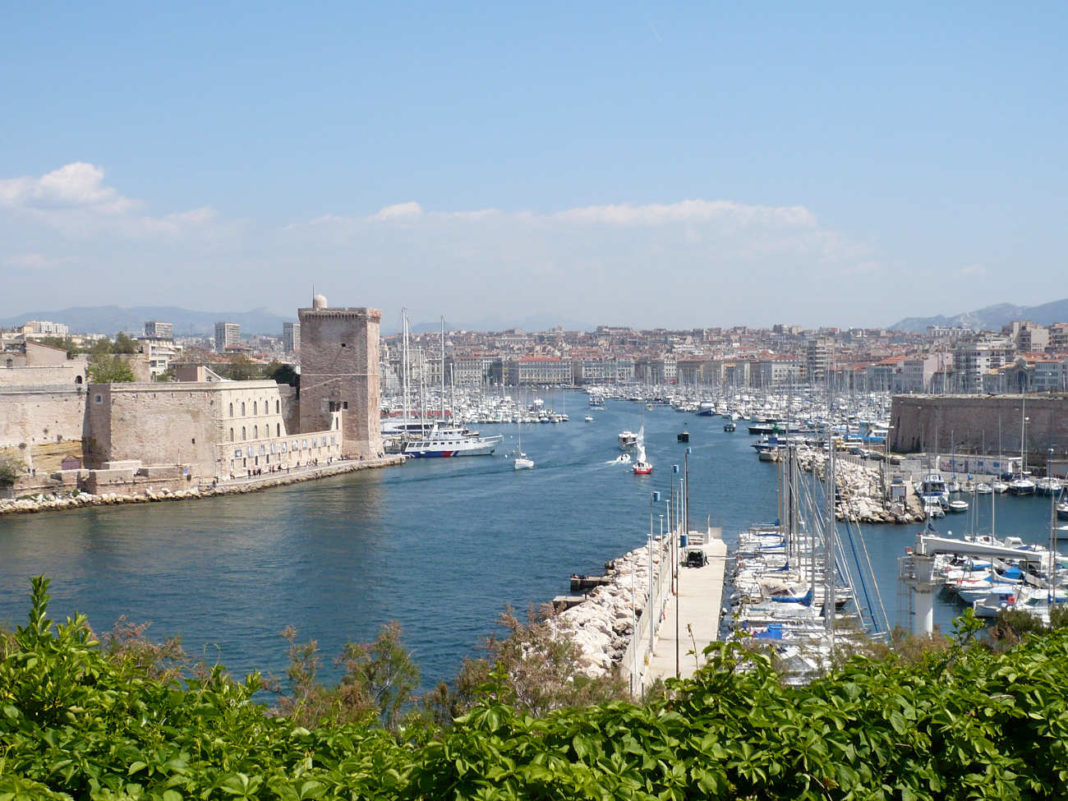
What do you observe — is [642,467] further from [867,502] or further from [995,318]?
[995,318]

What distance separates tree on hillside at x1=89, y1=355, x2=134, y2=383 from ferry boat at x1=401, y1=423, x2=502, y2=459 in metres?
7.05

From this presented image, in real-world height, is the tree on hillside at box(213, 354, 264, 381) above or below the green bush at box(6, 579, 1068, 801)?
above

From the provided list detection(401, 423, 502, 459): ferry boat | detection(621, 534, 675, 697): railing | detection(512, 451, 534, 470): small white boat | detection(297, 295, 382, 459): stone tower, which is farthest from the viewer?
detection(401, 423, 502, 459): ferry boat

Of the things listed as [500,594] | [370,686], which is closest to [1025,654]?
[370,686]

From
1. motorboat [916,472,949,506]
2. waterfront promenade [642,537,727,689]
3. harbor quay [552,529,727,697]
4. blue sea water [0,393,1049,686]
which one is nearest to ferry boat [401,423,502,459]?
blue sea water [0,393,1049,686]

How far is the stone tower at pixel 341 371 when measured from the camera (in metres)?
24.2

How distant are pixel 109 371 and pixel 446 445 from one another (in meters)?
8.47

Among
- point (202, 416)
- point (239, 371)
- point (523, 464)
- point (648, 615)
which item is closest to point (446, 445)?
point (523, 464)

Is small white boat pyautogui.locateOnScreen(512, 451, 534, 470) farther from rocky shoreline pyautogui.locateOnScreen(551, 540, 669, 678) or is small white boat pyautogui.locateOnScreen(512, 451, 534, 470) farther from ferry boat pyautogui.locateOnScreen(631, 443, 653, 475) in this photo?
rocky shoreline pyautogui.locateOnScreen(551, 540, 669, 678)

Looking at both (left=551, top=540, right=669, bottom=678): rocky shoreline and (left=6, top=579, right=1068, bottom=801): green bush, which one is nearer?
(left=6, top=579, right=1068, bottom=801): green bush

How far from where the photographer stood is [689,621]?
10.2 meters

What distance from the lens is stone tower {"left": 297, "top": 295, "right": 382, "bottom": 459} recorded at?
24.2m

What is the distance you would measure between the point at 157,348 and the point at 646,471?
91.5 ft

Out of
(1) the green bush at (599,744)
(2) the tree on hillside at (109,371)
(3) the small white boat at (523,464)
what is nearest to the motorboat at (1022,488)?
(3) the small white boat at (523,464)
